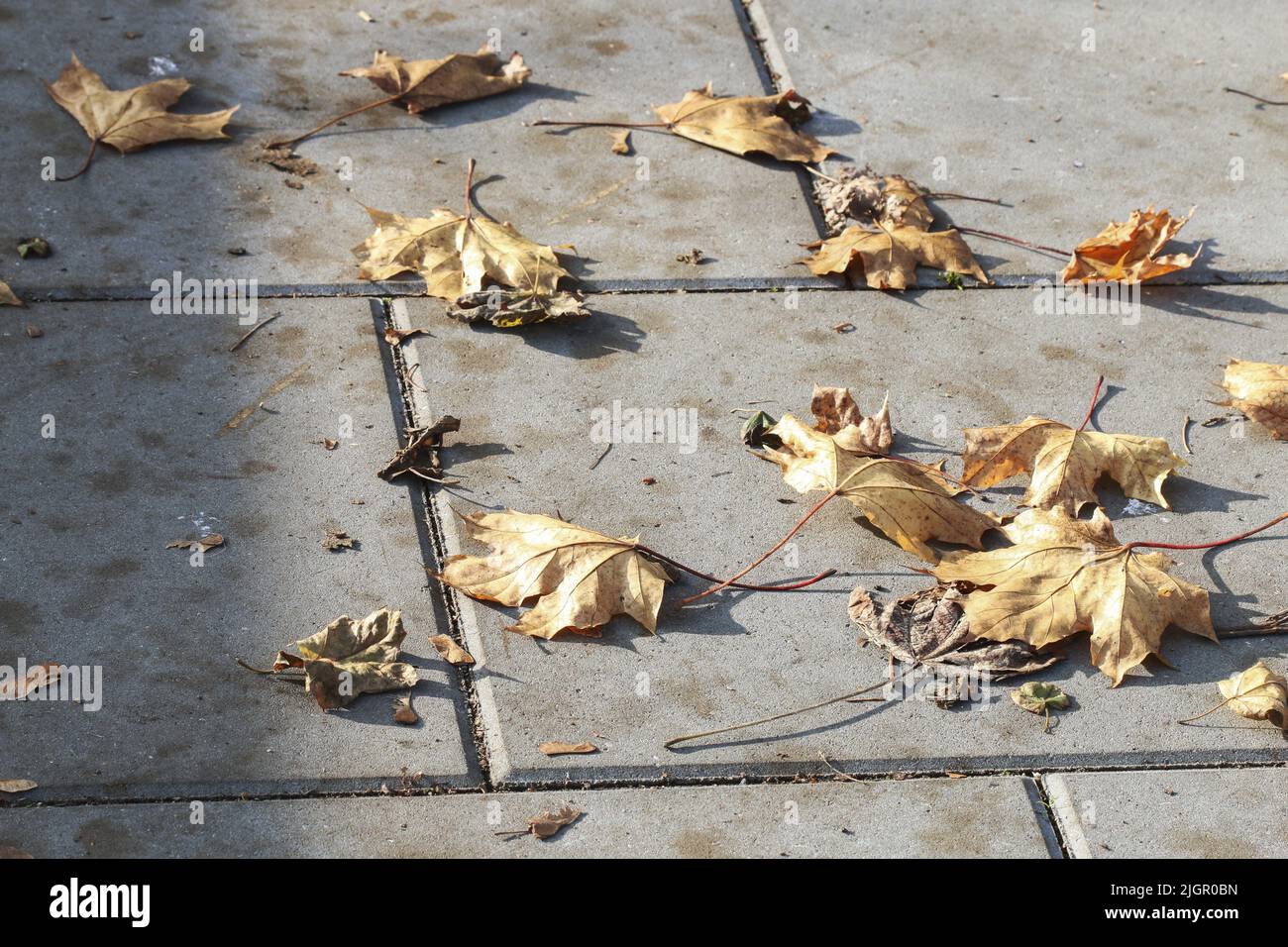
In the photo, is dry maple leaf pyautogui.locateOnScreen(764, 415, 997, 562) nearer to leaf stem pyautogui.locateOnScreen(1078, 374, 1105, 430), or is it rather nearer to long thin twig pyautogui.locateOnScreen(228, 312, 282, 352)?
leaf stem pyautogui.locateOnScreen(1078, 374, 1105, 430)

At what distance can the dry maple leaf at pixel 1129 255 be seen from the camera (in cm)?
386

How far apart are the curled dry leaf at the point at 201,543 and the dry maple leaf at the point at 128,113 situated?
1.73m

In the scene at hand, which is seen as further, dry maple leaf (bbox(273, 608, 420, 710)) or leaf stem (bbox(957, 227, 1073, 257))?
leaf stem (bbox(957, 227, 1073, 257))

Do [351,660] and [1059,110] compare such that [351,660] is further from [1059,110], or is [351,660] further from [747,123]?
[1059,110]

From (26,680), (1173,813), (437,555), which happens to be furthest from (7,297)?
(1173,813)

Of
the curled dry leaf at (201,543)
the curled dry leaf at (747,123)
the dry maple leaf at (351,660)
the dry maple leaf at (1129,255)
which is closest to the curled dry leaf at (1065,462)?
the dry maple leaf at (1129,255)

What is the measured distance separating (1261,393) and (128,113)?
11.1 ft

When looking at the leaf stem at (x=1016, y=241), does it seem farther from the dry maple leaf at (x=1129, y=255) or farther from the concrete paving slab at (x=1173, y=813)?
the concrete paving slab at (x=1173, y=813)

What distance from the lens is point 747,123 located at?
14.5ft

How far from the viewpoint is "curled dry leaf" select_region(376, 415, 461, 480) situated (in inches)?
122

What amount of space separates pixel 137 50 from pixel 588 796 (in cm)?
344

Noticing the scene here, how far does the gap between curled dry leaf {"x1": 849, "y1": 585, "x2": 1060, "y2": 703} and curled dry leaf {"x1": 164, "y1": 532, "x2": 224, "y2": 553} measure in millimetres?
1350

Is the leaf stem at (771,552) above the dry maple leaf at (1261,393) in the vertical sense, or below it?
below

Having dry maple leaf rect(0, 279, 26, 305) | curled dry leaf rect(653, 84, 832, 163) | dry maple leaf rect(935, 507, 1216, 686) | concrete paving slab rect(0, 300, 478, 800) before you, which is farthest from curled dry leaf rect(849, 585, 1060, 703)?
dry maple leaf rect(0, 279, 26, 305)
